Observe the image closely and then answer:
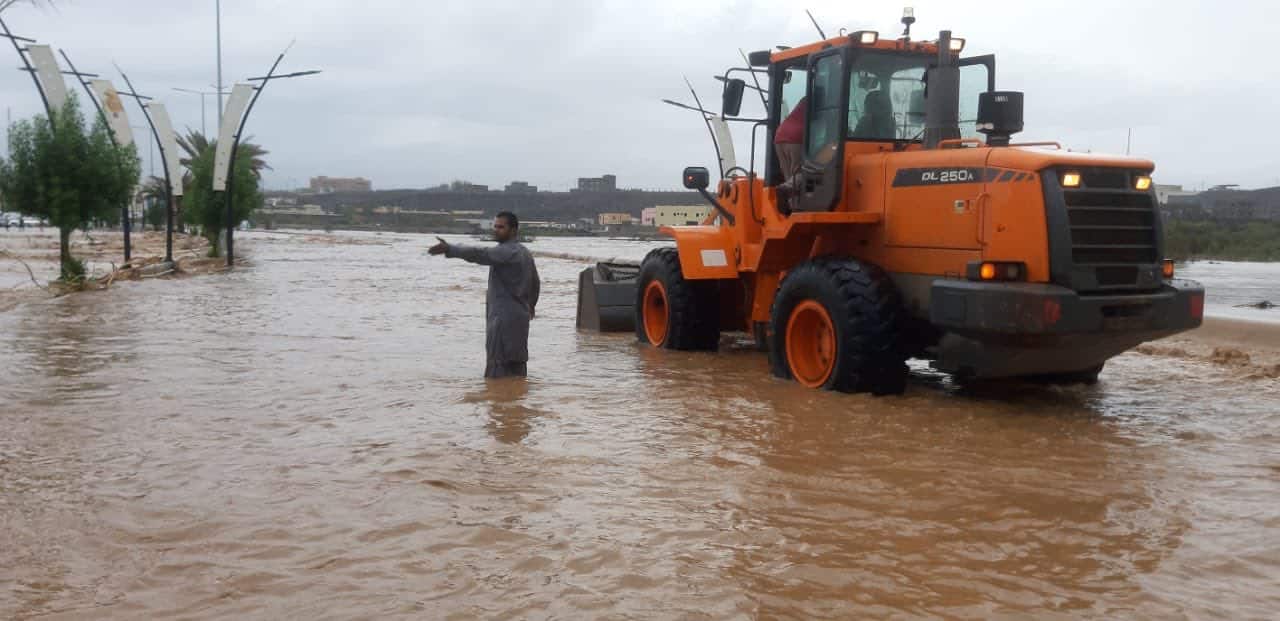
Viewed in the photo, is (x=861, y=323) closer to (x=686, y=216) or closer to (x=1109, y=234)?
(x=1109, y=234)

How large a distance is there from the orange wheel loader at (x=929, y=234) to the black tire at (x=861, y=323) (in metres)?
Answer: 0.01

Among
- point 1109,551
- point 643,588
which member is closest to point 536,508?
point 643,588

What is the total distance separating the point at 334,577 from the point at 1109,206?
5.92 metres

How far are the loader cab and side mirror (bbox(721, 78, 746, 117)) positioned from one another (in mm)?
579

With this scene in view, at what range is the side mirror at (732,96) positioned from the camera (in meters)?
10.0

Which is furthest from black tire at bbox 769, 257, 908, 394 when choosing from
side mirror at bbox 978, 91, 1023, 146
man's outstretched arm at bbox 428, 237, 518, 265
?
man's outstretched arm at bbox 428, 237, 518, 265

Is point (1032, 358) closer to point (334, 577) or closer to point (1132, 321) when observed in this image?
point (1132, 321)

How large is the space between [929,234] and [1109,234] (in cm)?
123

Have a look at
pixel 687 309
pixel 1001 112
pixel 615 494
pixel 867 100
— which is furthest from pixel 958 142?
pixel 615 494

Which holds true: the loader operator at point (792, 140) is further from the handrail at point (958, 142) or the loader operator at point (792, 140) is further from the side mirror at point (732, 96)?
the handrail at point (958, 142)

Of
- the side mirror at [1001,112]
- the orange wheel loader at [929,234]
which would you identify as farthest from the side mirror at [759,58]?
the side mirror at [1001,112]

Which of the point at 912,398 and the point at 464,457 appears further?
the point at 912,398

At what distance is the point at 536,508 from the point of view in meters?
5.47

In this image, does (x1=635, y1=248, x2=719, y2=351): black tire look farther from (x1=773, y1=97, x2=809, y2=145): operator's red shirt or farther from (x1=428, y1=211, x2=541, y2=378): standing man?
(x1=428, y1=211, x2=541, y2=378): standing man
